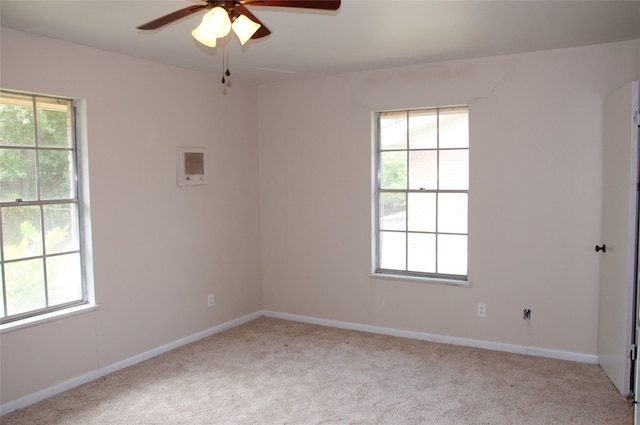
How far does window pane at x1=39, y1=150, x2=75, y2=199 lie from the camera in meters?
3.48

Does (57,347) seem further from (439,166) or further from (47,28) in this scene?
(439,166)

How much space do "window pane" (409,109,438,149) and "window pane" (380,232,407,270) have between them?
84 cm

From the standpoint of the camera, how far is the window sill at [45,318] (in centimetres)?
322

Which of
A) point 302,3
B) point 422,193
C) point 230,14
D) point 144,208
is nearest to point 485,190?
point 422,193

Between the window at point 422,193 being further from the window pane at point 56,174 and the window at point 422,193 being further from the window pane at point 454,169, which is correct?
the window pane at point 56,174

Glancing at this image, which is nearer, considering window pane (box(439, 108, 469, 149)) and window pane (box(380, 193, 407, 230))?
window pane (box(439, 108, 469, 149))

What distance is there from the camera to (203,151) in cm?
457

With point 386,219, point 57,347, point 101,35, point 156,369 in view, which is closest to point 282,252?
point 386,219

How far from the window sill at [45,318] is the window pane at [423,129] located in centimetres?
295

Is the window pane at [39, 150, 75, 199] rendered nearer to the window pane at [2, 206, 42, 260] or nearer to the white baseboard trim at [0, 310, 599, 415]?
the window pane at [2, 206, 42, 260]

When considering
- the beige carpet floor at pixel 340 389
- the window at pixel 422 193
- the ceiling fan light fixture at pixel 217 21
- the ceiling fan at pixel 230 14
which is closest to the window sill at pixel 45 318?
the beige carpet floor at pixel 340 389

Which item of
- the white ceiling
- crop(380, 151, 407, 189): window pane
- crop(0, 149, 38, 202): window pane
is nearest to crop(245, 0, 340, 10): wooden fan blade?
the white ceiling

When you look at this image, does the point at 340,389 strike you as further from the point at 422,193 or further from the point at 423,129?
the point at 423,129

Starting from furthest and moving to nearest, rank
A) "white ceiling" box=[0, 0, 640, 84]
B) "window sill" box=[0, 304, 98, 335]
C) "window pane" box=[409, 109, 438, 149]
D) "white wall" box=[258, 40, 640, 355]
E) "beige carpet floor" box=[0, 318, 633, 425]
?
"window pane" box=[409, 109, 438, 149], "white wall" box=[258, 40, 640, 355], "window sill" box=[0, 304, 98, 335], "beige carpet floor" box=[0, 318, 633, 425], "white ceiling" box=[0, 0, 640, 84]
